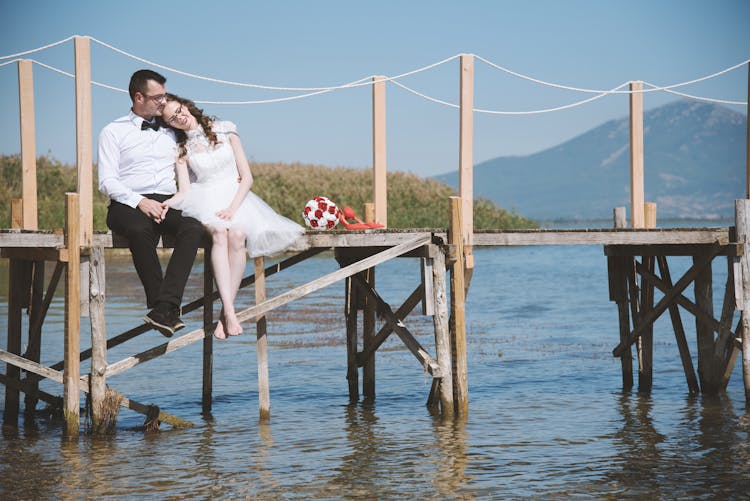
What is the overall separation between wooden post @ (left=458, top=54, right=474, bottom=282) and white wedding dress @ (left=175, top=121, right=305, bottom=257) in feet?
6.25

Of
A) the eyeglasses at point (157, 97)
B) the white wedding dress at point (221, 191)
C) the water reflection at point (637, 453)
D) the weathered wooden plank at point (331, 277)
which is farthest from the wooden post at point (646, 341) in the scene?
the eyeglasses at point (157, 97)

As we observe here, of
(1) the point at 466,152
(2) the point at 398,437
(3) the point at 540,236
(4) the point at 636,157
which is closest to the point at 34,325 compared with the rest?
(2) the point at 398,437

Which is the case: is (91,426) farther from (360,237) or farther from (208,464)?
Answer: (360,237)

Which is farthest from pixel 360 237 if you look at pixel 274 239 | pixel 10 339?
pixel 10 339

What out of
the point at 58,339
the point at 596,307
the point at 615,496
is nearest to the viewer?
the point at 615,496

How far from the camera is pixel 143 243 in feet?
31.2

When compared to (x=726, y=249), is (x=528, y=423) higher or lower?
lower

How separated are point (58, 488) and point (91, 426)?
1.52 m

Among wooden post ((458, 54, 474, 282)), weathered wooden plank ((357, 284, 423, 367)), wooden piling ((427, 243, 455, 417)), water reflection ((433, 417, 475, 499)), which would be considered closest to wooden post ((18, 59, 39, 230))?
weathered wooden plank ((357, 284, 423, 367))

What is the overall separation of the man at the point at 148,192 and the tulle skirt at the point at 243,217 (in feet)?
0.47

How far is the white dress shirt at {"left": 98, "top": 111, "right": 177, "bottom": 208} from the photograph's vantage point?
9.61m

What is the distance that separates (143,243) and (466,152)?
3.35 meters

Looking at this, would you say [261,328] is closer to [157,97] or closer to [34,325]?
[157,97]

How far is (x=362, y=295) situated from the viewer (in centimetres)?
1305
